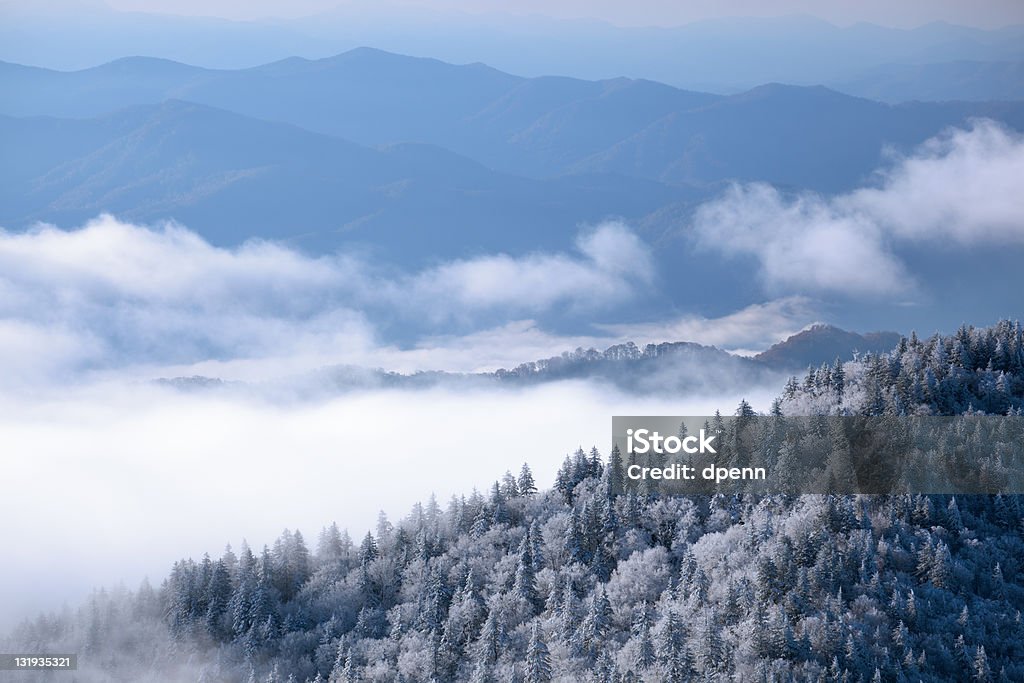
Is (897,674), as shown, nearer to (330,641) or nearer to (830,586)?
(830,586)

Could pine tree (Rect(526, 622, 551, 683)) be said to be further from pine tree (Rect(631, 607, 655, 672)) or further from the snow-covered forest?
pine tree (Rect(631, 607, 655, 672))

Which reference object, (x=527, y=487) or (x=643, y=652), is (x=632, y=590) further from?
(x=527, y=487)

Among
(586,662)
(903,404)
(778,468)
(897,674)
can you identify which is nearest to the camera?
(897,674)

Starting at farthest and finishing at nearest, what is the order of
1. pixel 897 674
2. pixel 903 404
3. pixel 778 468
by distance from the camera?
pixel 903 404
pixel 778 468
pixel 897 674

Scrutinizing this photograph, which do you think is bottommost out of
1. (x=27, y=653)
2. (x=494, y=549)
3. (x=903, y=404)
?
(x=27, y=653)

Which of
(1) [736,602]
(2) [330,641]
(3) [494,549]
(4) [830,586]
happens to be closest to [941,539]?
(4) [830,586]
